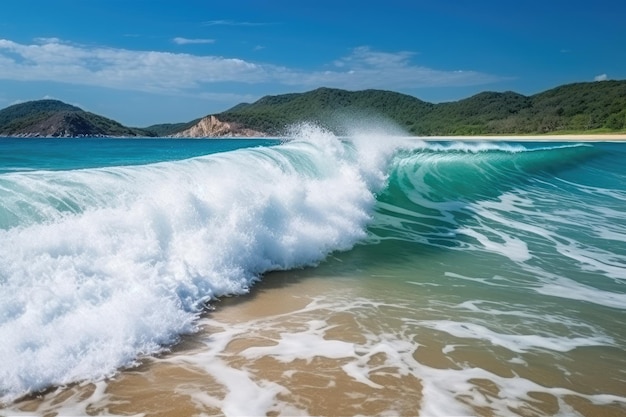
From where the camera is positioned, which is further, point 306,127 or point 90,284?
point 306,127

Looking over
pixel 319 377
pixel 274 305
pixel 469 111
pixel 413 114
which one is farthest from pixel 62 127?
pixel 319 377

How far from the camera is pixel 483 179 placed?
73.9ft

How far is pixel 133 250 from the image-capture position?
650 centimetres

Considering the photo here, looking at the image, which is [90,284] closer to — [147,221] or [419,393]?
[147,221]

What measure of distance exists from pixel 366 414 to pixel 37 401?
2648 mm

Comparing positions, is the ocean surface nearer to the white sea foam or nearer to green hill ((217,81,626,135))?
the white sea foam

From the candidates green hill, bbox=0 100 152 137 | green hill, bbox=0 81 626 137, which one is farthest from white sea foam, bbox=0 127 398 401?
green hill, bbox=0 100 152 137

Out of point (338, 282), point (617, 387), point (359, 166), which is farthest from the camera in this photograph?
point (359, 166)

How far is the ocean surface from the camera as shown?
426 cm

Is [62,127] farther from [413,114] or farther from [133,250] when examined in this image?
[133,250]

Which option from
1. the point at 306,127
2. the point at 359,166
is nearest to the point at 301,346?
the point at 359,166

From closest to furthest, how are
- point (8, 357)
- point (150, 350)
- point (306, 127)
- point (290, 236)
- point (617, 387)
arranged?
point (8, 357), point (617, 387), point (150, 350), point (290, 236), point (306, 127)

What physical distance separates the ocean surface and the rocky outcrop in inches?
4799

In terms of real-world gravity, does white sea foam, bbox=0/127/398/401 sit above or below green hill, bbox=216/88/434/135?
below
